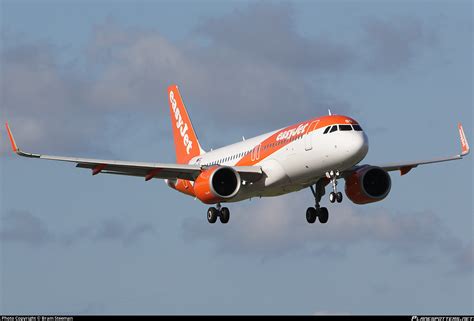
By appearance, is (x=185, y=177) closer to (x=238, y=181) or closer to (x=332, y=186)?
(x=238, y=181)

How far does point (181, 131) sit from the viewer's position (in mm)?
74688

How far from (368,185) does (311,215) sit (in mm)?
3281

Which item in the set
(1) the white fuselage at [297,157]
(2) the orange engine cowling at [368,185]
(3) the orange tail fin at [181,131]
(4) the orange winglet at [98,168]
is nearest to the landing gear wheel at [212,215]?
(1) the white fuselage at [297,157]

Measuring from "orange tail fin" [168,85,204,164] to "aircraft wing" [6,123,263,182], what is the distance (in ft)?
29.7

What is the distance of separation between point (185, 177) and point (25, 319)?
18.6m

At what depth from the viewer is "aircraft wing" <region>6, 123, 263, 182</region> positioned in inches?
2266

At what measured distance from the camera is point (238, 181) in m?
57.8

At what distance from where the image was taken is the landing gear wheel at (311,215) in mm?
60812

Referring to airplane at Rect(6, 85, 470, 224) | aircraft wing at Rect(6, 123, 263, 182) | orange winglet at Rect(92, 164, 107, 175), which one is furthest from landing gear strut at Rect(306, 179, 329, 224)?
orange winglet at Rect(92, 164, 107, 175)

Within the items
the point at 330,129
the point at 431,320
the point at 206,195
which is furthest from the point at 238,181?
the point at 431,320

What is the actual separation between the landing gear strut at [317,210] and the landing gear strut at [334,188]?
4406 mm

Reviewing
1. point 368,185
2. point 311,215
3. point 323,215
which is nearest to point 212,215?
point 311,215

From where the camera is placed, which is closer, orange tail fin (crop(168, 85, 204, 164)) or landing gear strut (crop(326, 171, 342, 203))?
landing gear strut (crop(326, 171, 342, 203))

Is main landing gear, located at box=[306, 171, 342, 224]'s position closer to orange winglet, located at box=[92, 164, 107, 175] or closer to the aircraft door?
the aircraft door
